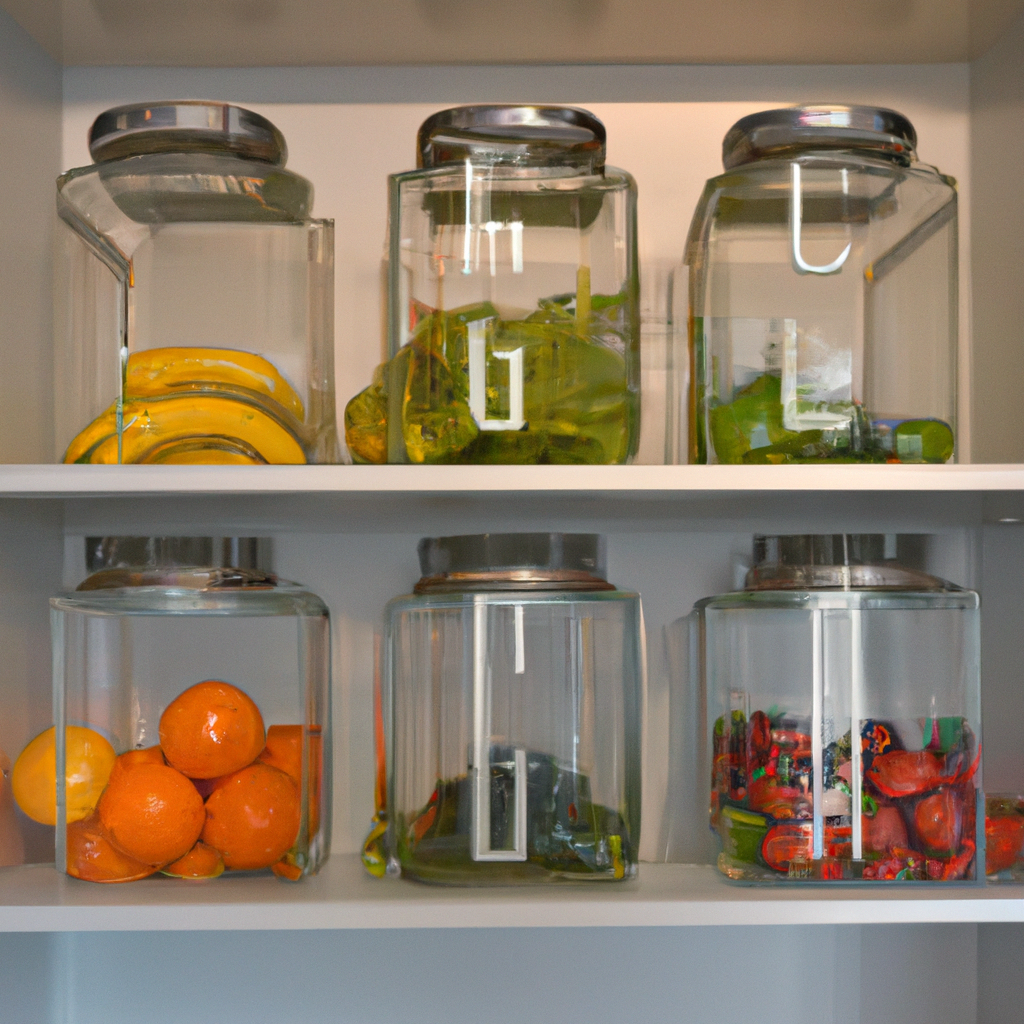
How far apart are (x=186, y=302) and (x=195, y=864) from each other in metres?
0.47

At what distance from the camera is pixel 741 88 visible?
1.04 metres

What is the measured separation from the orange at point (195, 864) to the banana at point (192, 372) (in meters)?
0.38

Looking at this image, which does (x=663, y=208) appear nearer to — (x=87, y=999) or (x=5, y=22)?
(x=5, y=22)

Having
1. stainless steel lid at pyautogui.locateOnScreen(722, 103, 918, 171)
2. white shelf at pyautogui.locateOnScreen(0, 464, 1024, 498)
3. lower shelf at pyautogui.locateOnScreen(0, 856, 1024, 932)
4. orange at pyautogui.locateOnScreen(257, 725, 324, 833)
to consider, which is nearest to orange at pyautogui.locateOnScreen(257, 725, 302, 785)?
orange at pyautogui.locateOnScreen(257, 725, 324, 833)

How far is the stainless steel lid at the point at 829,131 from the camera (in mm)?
801

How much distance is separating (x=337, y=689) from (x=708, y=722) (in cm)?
38

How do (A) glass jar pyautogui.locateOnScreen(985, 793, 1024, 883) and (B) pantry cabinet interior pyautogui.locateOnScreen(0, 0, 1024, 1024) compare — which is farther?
(B) pantry cabinet interior pyautogui.locateOnScreen(0, 0, 1024, 1024)

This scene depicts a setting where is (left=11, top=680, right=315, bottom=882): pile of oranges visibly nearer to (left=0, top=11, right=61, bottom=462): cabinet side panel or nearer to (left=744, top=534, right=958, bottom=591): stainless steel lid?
(left=0, top=11, right=61, bottom=462): cabinet side panel

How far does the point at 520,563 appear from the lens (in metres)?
0.83

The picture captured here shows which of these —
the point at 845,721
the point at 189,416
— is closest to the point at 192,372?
the point at 189,416

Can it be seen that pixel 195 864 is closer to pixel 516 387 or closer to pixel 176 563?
pixel 176 563

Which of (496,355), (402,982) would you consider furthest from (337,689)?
(496,355)

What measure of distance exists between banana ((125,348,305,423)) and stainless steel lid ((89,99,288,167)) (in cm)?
17

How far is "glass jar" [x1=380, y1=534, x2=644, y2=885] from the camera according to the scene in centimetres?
81
